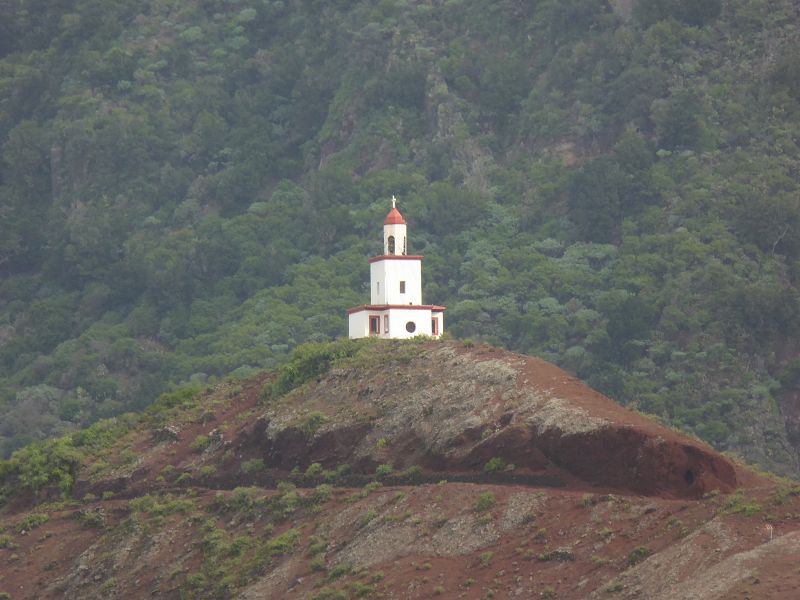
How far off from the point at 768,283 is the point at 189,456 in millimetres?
60856

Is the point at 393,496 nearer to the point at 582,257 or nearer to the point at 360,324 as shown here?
the point at 360,324

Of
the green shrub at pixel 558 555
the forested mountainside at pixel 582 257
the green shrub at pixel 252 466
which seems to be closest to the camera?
the green shrub at pixel 558 555

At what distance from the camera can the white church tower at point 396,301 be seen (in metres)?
127

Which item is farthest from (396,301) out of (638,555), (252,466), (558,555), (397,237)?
(638,555)

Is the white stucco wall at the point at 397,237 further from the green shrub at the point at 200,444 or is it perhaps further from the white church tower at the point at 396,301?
the green shrub at the point at 200,444

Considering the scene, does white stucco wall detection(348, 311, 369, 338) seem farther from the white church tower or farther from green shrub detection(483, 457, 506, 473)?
green shrub detection(483, 457, 506, 473)

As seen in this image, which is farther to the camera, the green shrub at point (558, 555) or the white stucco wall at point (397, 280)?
the white stucco wall at point (397, 280)

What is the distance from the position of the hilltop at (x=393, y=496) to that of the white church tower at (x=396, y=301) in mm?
2103

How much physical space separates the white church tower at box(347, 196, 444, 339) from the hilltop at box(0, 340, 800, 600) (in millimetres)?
2103

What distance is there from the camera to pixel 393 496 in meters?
108

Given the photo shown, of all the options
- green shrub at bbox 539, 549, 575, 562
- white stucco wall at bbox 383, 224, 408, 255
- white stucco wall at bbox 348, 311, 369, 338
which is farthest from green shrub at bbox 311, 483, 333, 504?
white stucco wall at bbox 383, 224, 408, 255

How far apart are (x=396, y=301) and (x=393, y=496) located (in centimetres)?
2088

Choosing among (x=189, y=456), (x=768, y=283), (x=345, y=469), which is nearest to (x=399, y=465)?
(x=345, y=469)

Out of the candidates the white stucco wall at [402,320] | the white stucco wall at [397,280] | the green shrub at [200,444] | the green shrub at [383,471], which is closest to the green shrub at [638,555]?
the green shrub at [383,471]
